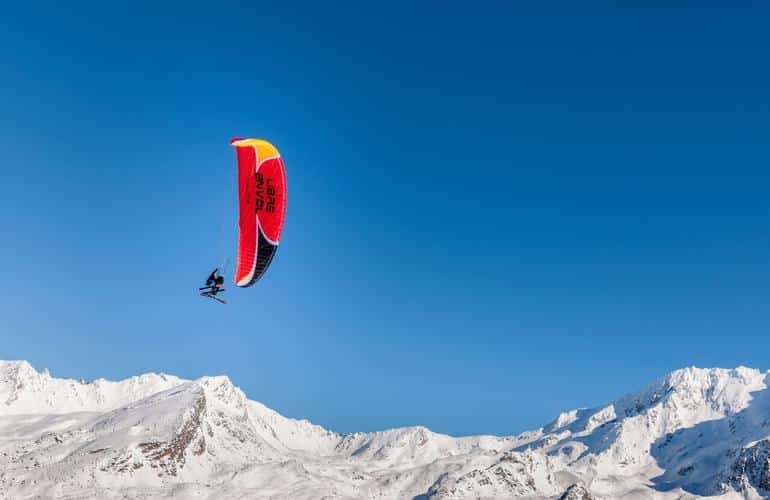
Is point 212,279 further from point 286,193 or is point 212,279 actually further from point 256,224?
point 286,193

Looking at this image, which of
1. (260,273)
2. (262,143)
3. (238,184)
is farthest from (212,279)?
(262,143)

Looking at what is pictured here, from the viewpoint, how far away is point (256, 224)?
75.6 meters

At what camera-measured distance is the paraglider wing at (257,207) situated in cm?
7481

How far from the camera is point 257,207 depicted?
75.8m

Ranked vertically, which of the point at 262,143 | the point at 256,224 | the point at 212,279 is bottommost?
the point at 212,279

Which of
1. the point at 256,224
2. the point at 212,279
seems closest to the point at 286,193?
the point at 256,224

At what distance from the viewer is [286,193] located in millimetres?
A: 78188

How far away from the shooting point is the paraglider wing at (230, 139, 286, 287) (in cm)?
7481

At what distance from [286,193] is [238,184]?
204 inches

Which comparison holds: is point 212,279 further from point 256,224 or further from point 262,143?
point 262,143

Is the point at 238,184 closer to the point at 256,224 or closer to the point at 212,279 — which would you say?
the point at 256,224

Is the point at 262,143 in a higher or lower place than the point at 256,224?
higher

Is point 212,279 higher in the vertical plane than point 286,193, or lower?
lower

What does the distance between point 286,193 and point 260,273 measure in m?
9.00
